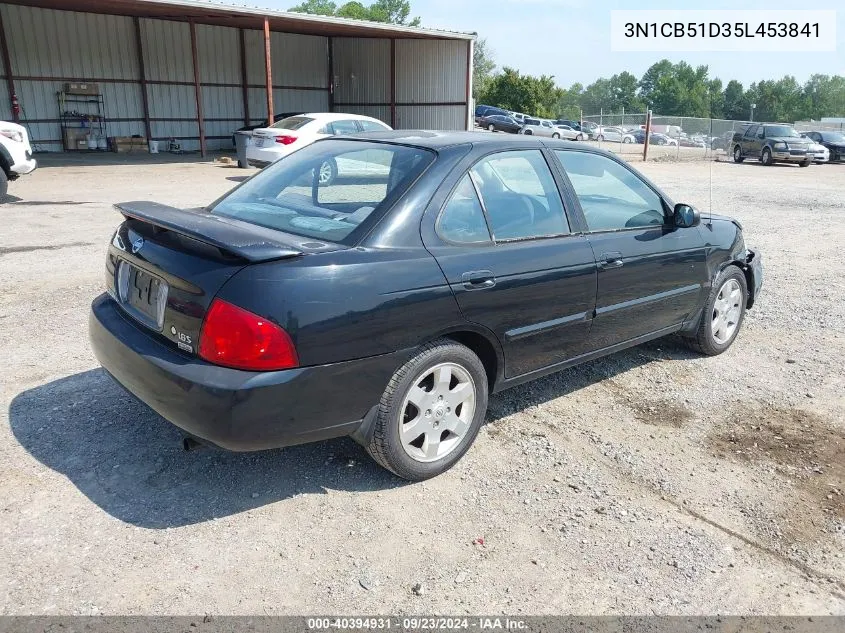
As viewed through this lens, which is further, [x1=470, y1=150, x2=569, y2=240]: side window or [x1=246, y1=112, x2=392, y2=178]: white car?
[x1=246, y1=112, x2=392, y2=178]: white car

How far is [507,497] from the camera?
3.30m

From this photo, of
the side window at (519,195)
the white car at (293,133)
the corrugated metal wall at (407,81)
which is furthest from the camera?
the corrugated metal wall at (407,81)

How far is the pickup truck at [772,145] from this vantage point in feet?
89.5

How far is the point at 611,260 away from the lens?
4016mm

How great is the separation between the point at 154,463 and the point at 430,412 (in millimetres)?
1399

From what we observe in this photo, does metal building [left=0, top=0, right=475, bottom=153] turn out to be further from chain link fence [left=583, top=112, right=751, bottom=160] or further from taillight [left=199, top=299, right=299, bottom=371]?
taillight [left=199, top=299, right=299, bottom=371]

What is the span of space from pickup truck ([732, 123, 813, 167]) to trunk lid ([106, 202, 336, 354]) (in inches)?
1140

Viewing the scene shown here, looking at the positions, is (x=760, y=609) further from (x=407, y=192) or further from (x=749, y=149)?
(x=749, y=149)

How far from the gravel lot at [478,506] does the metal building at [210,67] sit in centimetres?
1816

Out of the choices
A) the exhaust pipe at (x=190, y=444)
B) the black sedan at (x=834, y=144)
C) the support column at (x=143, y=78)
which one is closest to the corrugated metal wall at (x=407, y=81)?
the support column at (x=143, y=78)

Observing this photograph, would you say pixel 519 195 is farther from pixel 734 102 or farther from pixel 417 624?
pixel 734 102

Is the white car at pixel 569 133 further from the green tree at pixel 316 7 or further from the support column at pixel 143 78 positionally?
the green tree at pixel 316 7

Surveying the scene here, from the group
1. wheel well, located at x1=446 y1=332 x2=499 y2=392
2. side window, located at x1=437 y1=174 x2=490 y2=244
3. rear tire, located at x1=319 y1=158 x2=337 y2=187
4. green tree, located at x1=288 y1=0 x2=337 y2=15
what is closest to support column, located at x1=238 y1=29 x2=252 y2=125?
rear tire, located at x1=319 y1=158 x2=337 y2=187

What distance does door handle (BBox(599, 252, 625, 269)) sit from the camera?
13.0 ft
